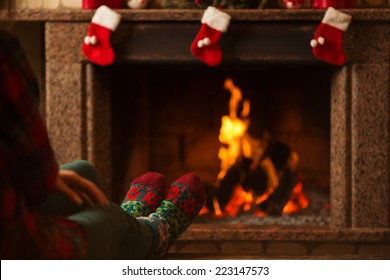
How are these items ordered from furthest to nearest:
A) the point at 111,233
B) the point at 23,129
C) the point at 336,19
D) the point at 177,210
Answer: the point at 336,19 < the point at 177,210 < the point at 111,233 < the point at 23,129

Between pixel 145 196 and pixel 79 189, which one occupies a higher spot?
pixel 79 189

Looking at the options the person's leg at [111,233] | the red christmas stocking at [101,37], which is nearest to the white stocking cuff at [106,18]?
the red christmas stocking at [101,37]

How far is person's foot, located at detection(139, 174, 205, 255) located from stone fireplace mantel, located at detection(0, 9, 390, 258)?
66cm

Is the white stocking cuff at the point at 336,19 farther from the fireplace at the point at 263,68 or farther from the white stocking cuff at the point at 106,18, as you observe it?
the white stocking cuff at the point at 106,18

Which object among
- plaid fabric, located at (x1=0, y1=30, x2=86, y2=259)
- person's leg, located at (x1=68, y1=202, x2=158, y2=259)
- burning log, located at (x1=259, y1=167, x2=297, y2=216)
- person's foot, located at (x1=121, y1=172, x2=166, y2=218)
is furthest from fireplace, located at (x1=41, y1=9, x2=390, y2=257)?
plaid fabric, located at (x1=0, y1=30, x2=86, y2=259)

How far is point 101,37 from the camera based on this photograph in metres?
2.38

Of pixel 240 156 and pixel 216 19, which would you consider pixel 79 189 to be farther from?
pixel 240 156

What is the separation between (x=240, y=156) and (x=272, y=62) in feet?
1.66

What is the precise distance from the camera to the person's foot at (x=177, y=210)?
166cm

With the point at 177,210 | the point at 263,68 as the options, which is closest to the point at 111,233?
the point at 177,210

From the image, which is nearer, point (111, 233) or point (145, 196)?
point (111, 233)

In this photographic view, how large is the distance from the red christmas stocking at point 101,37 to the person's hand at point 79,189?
1146 mm

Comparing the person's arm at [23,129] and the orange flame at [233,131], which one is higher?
the person's arm at [23,129]

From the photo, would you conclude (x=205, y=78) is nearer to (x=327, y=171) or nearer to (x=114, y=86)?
(x=114, y=86)
